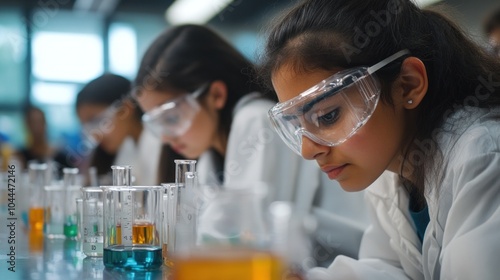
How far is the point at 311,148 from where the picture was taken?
4.94 feet

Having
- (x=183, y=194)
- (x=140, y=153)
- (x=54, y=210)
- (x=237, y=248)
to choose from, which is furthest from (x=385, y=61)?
(x=140, y=153)

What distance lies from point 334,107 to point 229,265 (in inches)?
32.0

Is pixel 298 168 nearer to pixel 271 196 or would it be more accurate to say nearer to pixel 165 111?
pixel 165 111

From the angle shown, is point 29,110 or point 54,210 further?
point 29,110

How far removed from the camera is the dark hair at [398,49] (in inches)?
60.0

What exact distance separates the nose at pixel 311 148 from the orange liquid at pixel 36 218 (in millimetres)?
1273

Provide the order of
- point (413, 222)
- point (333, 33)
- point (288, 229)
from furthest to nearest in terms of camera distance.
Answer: point (413, 222) < point (333, 33) < point (288, 229)

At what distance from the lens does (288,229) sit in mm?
772

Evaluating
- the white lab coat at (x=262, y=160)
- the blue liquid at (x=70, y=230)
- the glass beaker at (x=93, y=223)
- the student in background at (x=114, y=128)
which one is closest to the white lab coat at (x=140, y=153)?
the student in background at (x=114, y=128)

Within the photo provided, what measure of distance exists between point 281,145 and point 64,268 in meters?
1.49

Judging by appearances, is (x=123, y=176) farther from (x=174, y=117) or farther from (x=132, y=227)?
(x=174, y=117)

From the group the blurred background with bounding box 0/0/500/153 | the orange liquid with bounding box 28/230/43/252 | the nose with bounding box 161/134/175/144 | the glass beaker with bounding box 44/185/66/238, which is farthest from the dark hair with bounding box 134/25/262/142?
the blurred background with bounding box 0/0/500/153

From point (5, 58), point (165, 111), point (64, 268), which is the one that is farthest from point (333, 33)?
point (5, 58)

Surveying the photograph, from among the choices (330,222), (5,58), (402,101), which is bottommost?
(330,222)
